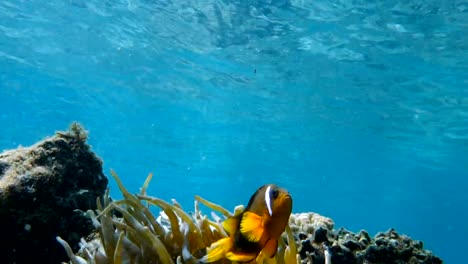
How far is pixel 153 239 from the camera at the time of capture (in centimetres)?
224

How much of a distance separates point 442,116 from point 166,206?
26071 mm

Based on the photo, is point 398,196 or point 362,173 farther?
point 398,196

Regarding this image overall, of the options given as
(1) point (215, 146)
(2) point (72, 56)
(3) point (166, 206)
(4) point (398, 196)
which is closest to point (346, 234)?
(3) point (166, 206)

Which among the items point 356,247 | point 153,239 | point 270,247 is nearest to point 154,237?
point 153,239

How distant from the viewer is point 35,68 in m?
25.5

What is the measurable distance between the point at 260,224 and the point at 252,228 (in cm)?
4

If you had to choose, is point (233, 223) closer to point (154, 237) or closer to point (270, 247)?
point (270, 247)

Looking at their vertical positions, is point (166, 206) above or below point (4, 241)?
above

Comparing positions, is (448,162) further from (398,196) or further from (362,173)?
(398,196)

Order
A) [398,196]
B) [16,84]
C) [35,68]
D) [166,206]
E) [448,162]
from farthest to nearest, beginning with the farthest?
1. [398,196]
2. [448,162]
3. [16,84]
4. [35,68]
5. [166,206]

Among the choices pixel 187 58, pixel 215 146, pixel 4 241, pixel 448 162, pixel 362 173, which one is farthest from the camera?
pixel 362 173

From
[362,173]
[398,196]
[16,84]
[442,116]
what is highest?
[442,116]

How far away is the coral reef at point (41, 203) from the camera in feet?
12.1

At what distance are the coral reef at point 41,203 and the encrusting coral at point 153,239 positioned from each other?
1.29 meters
